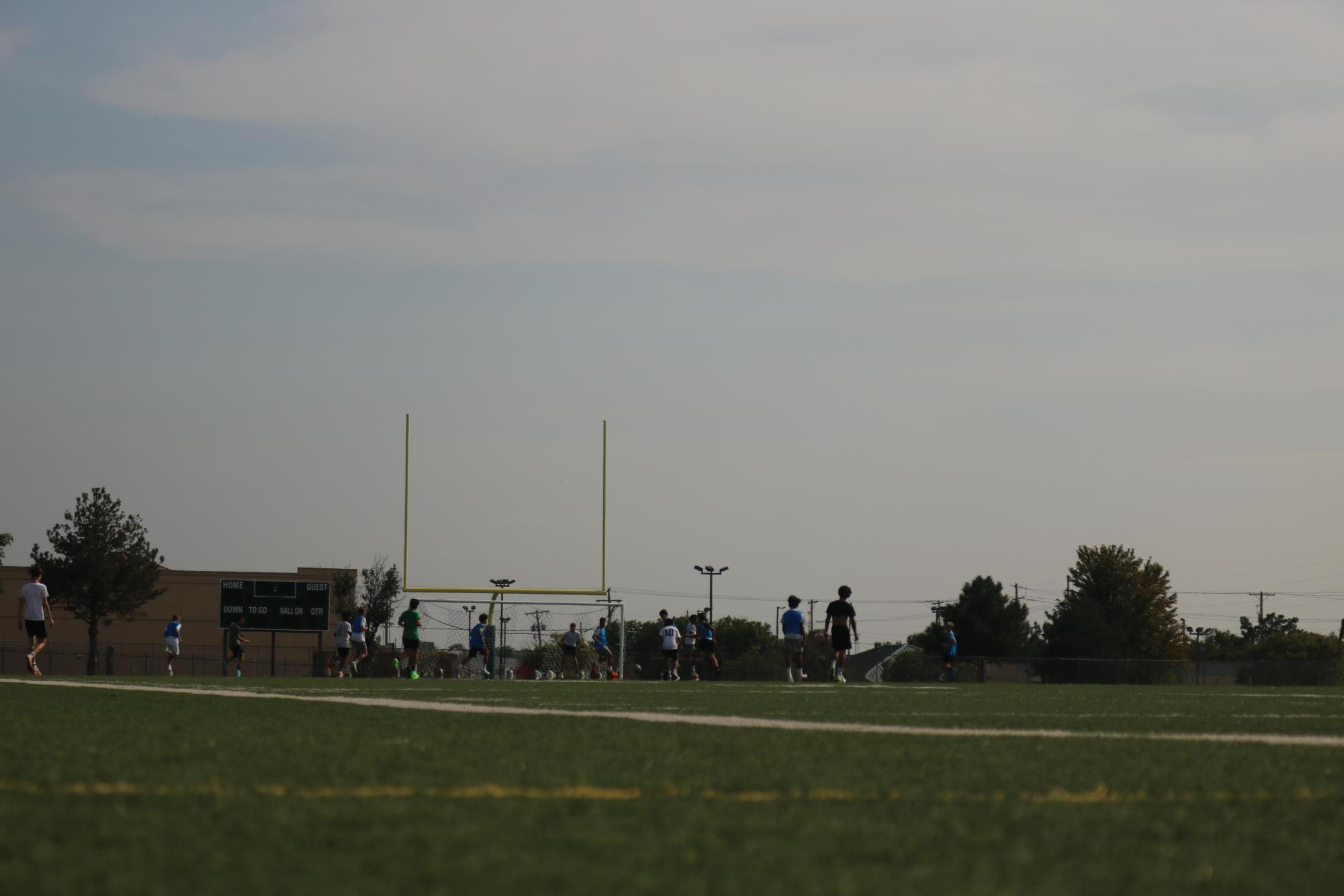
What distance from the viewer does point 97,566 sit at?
50.2 m

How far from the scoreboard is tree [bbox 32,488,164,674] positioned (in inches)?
322

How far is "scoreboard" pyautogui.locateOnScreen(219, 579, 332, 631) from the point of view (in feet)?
143

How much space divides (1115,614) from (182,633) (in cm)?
4586

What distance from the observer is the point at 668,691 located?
16.9 meters

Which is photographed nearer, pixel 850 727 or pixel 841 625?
pixel 850 727

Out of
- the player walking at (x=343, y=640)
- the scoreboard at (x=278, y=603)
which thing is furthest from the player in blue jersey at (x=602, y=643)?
the scoreboard at (x=278, y=603)

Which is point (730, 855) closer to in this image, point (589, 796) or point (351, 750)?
point (589, 796)

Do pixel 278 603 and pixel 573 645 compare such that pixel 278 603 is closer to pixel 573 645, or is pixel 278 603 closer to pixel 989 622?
pixel 573 645

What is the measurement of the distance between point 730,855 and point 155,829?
1.43 meters

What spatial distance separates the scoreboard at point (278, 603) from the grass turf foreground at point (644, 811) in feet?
118

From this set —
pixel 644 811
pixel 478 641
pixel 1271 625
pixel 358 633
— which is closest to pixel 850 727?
pixel 644 811

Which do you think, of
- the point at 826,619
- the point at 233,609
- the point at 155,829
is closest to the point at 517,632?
the point at 233,609

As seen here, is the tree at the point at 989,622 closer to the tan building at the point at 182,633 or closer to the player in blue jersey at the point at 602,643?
the tan building at the point at 182,633

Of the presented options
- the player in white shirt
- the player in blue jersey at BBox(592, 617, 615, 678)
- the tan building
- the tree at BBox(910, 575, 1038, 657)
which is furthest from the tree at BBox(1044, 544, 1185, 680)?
the player in white shirt
